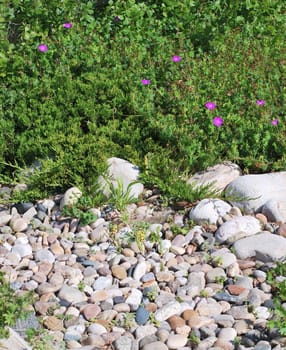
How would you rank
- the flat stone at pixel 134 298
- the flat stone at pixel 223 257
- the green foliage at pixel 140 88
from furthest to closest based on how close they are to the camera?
1. the green foliage at pixel 140 88
2. the flat stone at pixel 223 257
3. the flat stone at pixel 134 298

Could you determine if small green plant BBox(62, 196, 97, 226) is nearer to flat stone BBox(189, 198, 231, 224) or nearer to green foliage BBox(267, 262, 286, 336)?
flat stone BBox(189, 198, 231, 224)

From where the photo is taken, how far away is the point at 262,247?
15.4 ft

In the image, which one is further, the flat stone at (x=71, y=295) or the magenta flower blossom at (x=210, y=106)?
the magenta flower blossom at (x=210, y=106)

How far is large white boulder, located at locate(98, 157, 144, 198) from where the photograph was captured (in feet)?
17.5

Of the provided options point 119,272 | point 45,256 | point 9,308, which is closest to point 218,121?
point 119,272

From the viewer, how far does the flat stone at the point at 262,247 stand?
4.64 m

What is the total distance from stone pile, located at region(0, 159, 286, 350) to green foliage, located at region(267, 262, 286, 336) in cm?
5

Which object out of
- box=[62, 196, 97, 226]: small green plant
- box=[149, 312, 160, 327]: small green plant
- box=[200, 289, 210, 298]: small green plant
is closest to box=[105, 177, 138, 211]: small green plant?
box=[62, 196, 97, 226]: small green plant

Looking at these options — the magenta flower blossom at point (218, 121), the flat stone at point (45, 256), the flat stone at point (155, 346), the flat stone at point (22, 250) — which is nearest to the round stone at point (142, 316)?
the flat stone at point (155, 346)

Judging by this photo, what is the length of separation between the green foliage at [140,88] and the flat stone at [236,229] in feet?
1.24

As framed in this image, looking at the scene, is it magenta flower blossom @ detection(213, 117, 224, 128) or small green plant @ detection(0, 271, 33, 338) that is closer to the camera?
small green plant @ detection(0, 271, 33, 338)

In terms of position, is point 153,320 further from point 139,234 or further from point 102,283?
point 139,234

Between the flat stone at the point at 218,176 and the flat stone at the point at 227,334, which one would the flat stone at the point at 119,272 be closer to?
the flat stone at the point at 227,334

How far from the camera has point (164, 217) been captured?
17.0 feet
